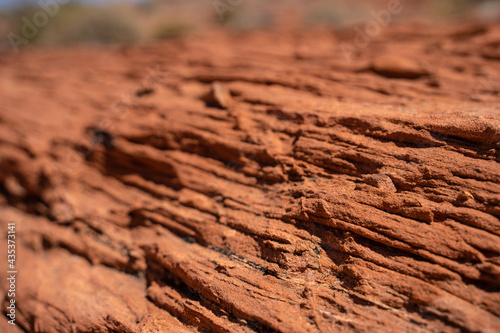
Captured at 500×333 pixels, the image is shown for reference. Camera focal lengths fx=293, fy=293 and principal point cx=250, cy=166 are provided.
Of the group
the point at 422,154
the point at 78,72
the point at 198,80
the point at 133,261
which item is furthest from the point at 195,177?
the point at 78,72

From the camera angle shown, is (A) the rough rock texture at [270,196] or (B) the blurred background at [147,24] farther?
(B) the blurred background at [147,24]

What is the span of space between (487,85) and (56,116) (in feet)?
30.0

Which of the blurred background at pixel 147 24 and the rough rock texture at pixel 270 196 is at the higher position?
the blurred background at pixel 147 24

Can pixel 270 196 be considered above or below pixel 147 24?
below

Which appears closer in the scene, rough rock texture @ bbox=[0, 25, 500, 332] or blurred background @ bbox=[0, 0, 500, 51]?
rough rock texture @ bbox=[0, 25, 500, 332]

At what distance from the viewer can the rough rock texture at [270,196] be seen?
315 centimetres

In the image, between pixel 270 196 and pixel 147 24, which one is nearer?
pixel 270 196

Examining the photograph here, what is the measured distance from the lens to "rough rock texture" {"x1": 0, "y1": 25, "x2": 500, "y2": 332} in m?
3.15

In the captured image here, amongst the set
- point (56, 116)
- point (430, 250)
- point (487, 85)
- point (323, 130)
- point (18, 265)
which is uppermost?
point (487, 85)

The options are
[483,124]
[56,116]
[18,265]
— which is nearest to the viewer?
[483,124]

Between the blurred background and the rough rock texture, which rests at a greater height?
the blurred background

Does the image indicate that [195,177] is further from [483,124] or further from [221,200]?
[483,124]

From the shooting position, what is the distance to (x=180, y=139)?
5375 mm

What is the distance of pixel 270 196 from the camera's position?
13.9 feet
